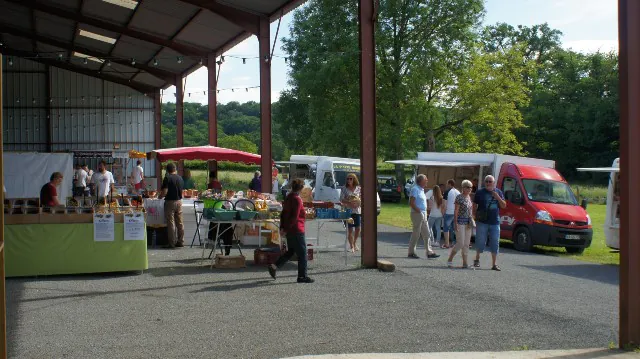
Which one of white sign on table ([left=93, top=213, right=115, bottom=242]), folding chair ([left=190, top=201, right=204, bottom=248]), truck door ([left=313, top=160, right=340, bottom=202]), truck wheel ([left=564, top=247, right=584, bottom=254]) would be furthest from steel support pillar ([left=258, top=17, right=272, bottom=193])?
truck door ([left=313, top=160, right=340, bottom=202])

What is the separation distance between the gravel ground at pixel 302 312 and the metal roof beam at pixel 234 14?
942 cm

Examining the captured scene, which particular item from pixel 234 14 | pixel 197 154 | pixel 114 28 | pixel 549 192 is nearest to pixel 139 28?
pixel 114 28

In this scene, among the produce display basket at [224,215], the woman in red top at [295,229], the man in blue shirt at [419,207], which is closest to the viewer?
the woman in red top at [295,229]

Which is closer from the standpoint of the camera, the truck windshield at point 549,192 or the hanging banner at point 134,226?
the hanging banner at point 134,226

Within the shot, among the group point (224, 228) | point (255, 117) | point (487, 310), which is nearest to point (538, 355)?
point (487, 310)

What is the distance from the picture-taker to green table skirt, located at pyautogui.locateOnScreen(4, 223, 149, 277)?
37.6 feet

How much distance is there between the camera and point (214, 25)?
899 inches

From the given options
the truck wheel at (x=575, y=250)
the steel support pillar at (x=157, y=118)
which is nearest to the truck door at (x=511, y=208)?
the truck wheel at (x=575, y=250)

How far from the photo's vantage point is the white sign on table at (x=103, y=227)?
1174cm

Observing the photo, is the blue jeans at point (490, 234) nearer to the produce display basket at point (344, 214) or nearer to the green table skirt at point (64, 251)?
the produce display basket at point (344, 214)

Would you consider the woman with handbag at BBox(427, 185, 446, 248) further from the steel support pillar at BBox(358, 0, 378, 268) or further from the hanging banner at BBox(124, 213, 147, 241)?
the hanging banner at BBox(124, 213, 147, 241)

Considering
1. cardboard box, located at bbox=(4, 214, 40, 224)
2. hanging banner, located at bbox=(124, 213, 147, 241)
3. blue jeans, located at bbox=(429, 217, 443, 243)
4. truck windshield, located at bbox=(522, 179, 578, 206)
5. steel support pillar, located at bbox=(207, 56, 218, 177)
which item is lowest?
blue jeans, located at bbox=(429, 217, 443, 243)

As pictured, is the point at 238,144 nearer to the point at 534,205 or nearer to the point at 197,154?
the point at 197,154

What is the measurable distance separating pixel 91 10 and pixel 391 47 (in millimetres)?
20734
